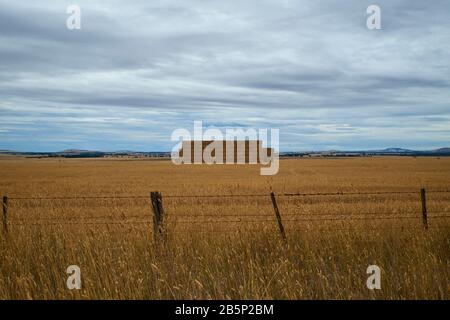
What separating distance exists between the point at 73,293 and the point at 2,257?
243 centimetres

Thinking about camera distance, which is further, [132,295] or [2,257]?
[2,257]

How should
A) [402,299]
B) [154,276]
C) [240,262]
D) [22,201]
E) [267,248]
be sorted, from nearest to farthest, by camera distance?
1. [402,299]
2. [154,276]
3. [240,262]
4. [267,248]
5. [22,201]

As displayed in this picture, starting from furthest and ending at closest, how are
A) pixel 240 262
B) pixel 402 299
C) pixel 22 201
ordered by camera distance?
pixel 22 201 → pixel 240 262 → pixel 402 299

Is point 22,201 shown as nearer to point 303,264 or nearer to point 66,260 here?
point 66,260

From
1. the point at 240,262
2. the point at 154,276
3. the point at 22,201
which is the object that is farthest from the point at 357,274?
the point at 22,201

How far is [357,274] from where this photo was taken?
223 inches

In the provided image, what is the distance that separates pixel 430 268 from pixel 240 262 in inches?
99.2
